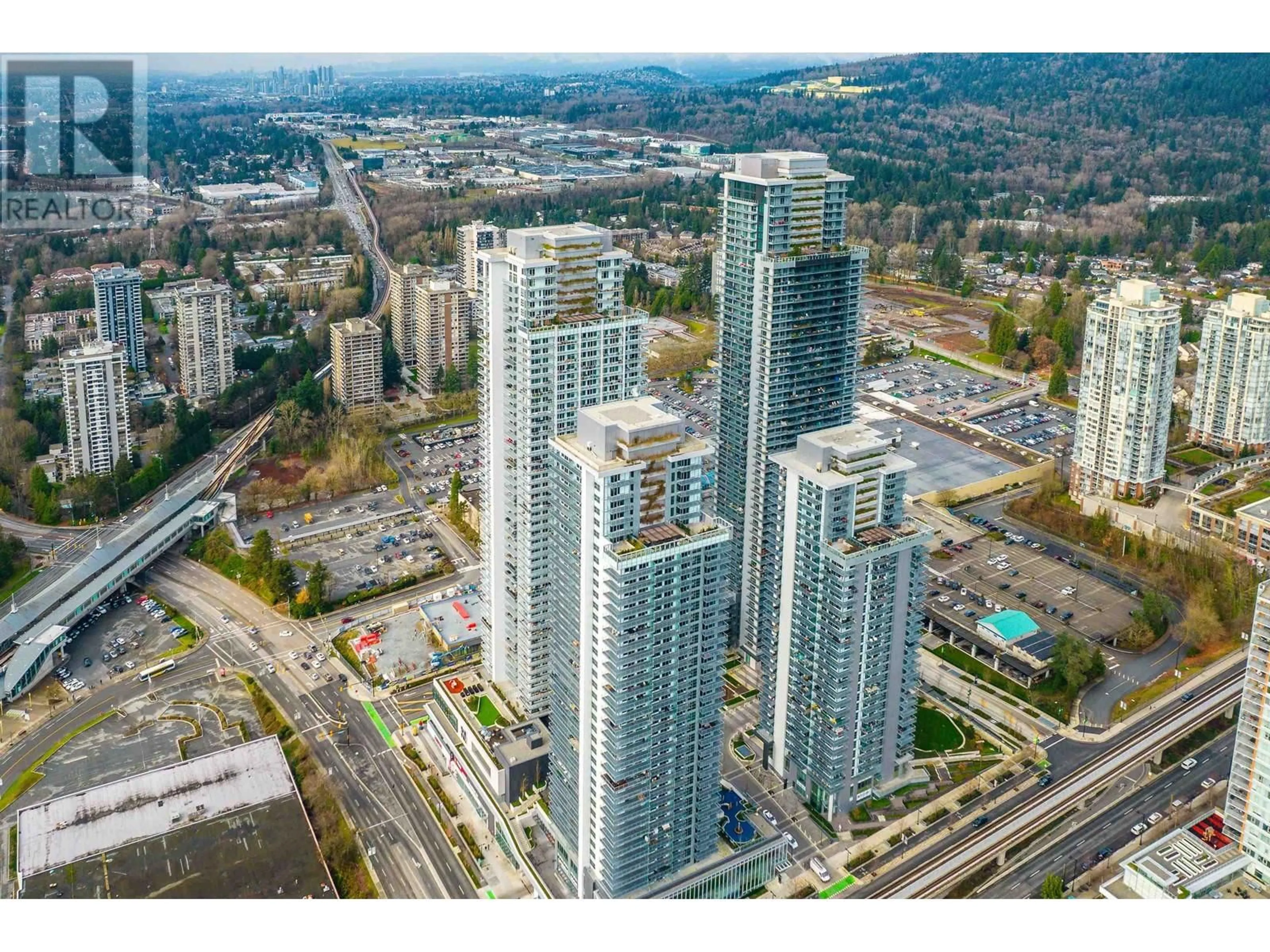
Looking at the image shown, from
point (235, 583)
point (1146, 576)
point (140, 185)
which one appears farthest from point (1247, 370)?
point (140, 185)

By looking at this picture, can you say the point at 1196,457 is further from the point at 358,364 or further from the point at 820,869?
the point at 358,364

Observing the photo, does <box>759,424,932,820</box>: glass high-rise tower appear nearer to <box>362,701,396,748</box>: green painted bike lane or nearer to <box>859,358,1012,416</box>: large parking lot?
<box>362,701,396,748</box>: green painted bike lane

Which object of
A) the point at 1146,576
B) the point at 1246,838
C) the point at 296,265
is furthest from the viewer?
the point at 296,265

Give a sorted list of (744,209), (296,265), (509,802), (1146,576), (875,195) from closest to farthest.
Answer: (509,802) < (744,209) < (1146,576) < (296,265) < (875,195)

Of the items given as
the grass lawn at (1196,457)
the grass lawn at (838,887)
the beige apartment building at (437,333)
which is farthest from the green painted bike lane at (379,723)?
the grass lawn at (1196,457)

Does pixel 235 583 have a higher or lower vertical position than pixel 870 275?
lower

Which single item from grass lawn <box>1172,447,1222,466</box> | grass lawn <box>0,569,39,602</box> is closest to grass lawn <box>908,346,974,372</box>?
grass lawn <box>1172,447,1222,466</box>

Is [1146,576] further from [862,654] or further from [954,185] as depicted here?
[954,185]
